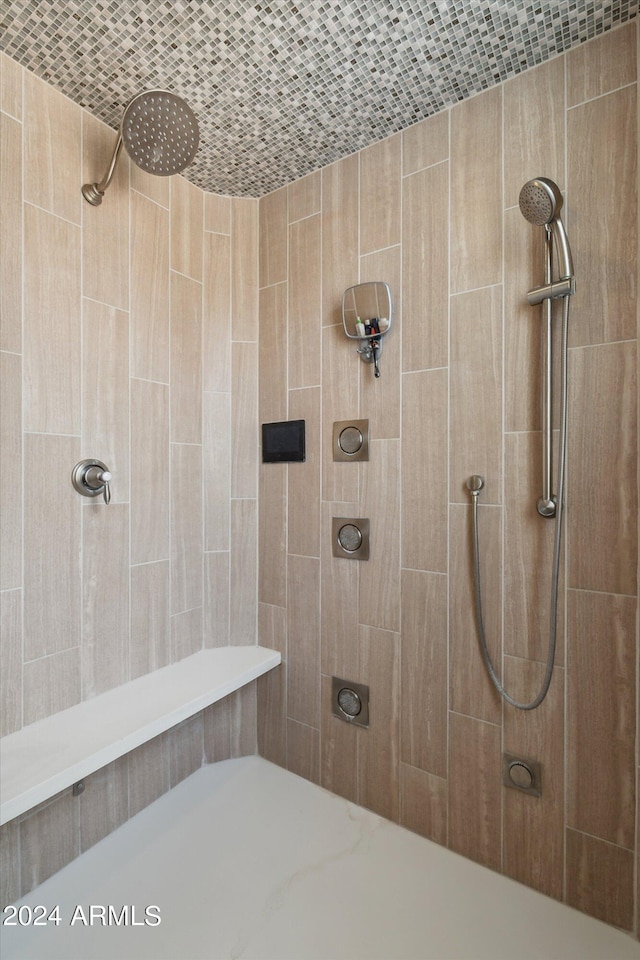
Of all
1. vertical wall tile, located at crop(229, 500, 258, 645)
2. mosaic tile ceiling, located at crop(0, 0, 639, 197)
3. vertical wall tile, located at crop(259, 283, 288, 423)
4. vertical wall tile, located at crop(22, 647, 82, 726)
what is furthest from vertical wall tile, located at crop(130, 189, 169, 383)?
vertical wall tile, located at crop(22, 647, 82, 726)

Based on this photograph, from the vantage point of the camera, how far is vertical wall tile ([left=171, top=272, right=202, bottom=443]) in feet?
5.71

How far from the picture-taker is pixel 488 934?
3.95ft

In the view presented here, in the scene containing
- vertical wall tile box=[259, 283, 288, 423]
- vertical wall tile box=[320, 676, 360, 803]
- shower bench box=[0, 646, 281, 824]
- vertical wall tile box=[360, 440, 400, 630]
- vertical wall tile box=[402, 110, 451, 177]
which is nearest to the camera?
shower bench box=[0, 646, 281, 824]

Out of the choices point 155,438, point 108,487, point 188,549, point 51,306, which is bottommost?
point 188,549

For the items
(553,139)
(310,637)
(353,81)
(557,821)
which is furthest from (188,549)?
(553,139)

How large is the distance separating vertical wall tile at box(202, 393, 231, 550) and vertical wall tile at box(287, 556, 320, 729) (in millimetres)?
315

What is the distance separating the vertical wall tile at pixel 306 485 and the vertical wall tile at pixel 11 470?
0.87m

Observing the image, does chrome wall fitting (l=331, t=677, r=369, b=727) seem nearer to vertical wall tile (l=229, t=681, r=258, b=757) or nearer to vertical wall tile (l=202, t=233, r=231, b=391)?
vertical wall tile (l=229, t=681, r=258, b=757)

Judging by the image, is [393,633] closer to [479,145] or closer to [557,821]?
[557,821]

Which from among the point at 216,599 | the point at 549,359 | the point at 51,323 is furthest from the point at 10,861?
the point at 549,359

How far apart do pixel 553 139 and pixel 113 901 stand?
2.34 m

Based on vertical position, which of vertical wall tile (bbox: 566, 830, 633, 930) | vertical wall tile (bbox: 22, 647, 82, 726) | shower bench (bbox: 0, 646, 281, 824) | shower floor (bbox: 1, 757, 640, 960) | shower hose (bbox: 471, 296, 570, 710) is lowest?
shower floor (bbox: 1, 757, 640, 960)

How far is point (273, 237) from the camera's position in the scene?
73.5 inches

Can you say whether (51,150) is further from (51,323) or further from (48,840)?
(48,840)
